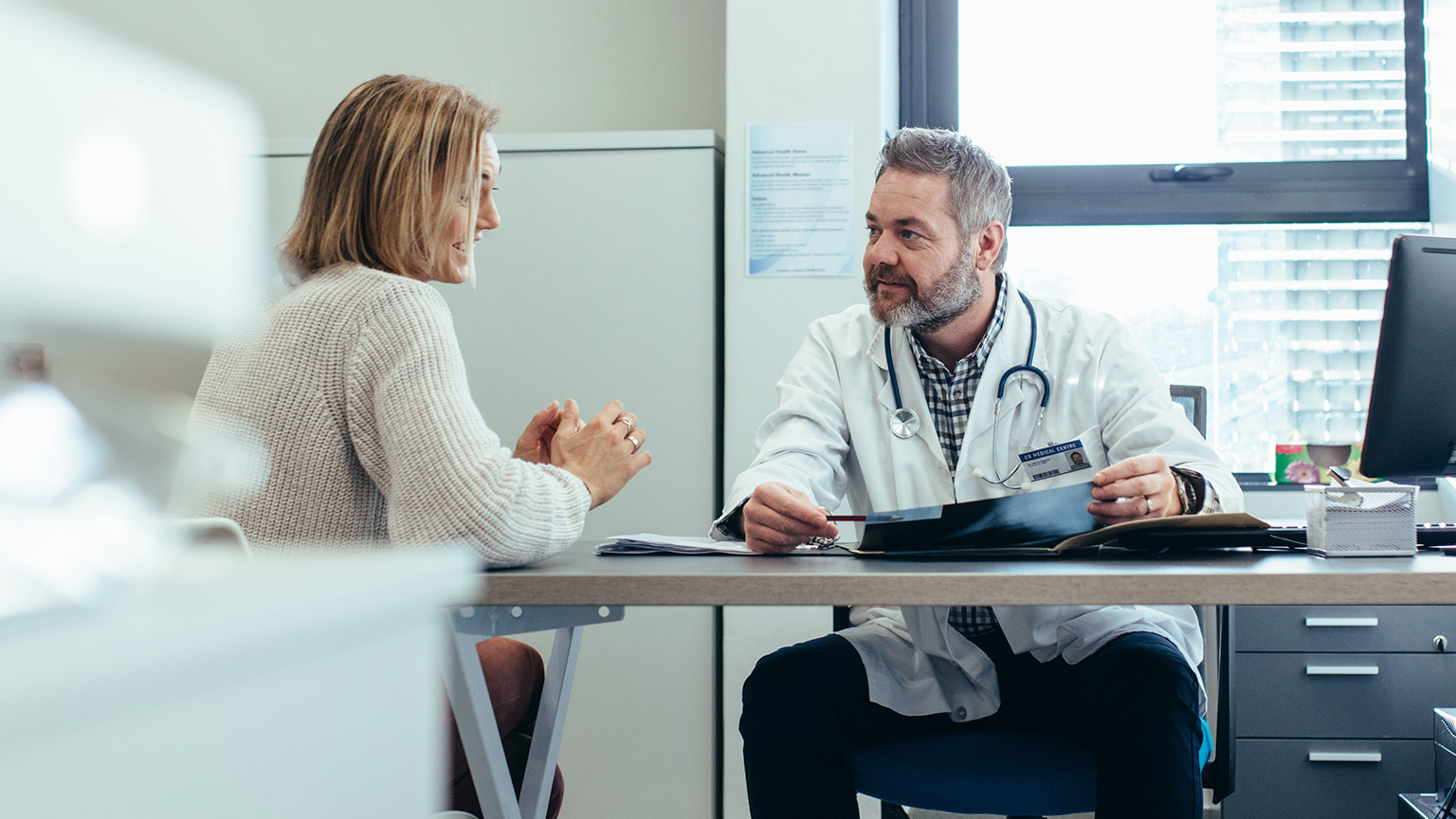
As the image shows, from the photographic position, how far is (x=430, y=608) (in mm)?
234

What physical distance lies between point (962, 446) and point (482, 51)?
1.87 metres

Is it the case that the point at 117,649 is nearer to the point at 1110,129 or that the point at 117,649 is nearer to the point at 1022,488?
the point at 1022,488

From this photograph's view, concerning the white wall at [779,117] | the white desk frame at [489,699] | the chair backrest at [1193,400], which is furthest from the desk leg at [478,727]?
the chair backrest at [1193,400]

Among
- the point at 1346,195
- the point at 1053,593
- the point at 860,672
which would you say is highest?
the point at 1346,195

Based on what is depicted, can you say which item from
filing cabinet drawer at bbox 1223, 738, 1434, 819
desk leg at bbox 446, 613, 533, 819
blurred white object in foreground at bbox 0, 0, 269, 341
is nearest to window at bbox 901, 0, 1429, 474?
filing cabinet drawer at bbox 1223, 738, 1434, 819

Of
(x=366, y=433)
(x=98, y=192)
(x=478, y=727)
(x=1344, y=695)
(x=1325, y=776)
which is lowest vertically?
(x=1325, y=776)

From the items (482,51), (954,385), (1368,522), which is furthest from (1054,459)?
(482,51)

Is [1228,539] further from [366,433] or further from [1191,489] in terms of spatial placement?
[366,433]

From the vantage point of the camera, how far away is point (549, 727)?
3.84ft

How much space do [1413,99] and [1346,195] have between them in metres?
0.30

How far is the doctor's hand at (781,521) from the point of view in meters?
1.06

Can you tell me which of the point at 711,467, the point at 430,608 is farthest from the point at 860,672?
the point at 430,608

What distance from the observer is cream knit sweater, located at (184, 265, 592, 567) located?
0.91 meters

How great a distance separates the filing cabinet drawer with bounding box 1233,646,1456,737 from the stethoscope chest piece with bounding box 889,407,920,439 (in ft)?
3.45
